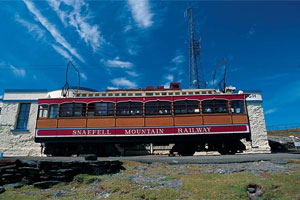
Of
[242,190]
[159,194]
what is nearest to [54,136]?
[159,194]

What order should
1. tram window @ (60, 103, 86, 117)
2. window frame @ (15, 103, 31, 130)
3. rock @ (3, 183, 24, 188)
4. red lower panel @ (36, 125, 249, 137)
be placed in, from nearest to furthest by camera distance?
rock @ (3, 183, 24, 188) < red lower panel @ (36, 125, 249, 137) < tram window @ (60, 103, 86, 117) < window frame @ (15, 103, 31, 130)

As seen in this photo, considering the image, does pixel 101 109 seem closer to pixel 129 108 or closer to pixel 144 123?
pixel 129 108

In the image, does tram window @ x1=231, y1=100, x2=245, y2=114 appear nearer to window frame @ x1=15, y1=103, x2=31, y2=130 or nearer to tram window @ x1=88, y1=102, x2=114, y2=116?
tram window @ x1=88, y1=102, x2=114, y2=116

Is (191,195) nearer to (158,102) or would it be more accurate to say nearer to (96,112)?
(158,102)

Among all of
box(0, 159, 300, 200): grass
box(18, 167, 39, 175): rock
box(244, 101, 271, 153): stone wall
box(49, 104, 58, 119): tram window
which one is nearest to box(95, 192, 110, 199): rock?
box(0, 159, 300, 200): grass

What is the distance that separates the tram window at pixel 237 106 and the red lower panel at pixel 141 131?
106 cm

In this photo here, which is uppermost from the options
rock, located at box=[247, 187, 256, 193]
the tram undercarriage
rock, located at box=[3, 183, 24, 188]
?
the tram undercarriage

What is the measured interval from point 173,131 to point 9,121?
16.2 meters

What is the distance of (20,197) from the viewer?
563cm

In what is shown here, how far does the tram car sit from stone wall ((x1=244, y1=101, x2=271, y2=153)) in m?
6.01

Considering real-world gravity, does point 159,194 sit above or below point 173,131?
below

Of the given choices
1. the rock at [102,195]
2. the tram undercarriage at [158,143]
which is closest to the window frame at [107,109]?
the tram undercarriage at [158,143]

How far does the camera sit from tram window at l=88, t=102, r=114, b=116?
13.2 m

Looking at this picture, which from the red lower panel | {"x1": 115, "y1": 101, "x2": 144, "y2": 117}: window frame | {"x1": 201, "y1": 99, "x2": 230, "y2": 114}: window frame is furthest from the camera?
{"x1": 115, "y1": 101, "x2": 144, "y2": 117}: window frame
